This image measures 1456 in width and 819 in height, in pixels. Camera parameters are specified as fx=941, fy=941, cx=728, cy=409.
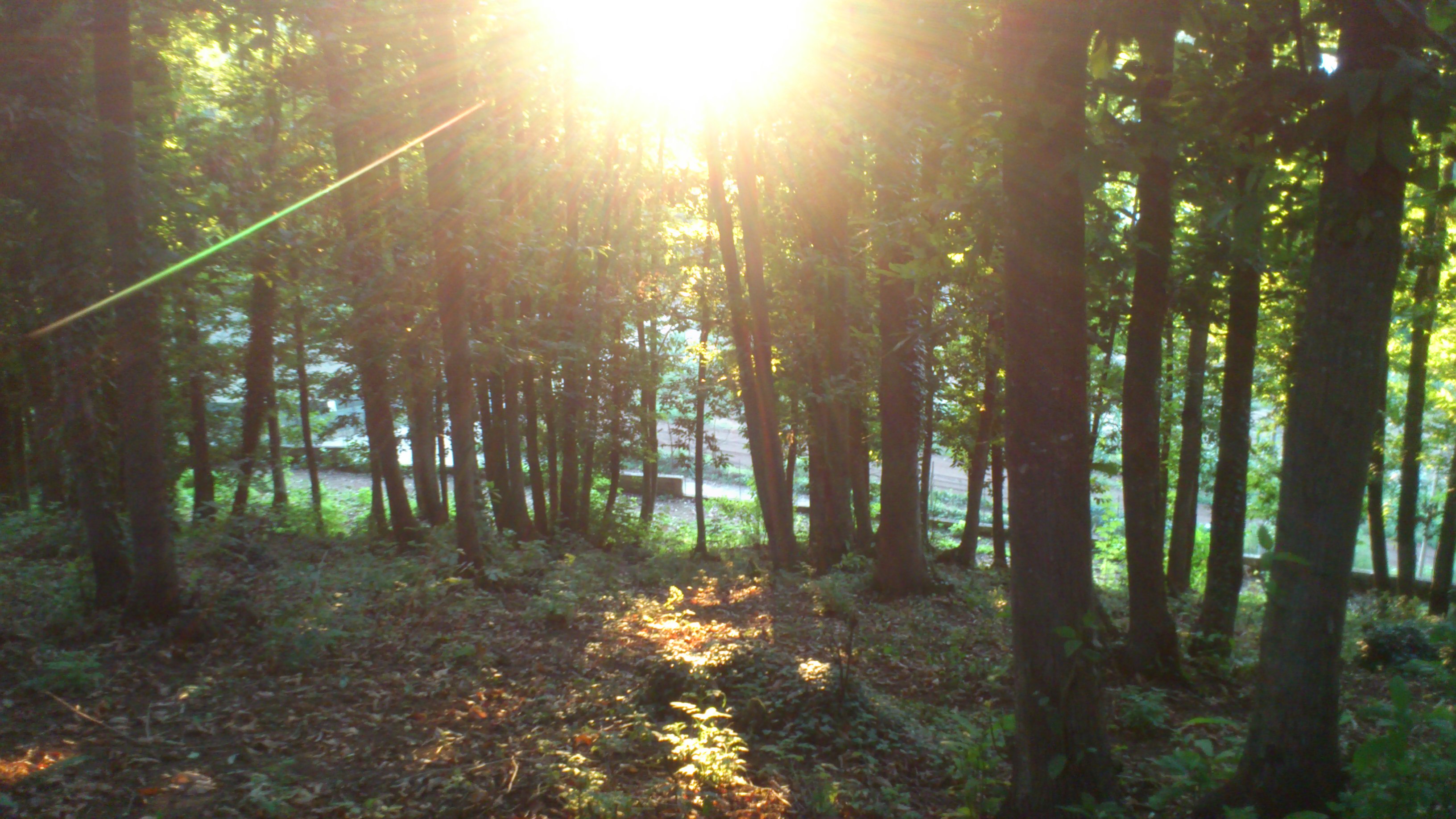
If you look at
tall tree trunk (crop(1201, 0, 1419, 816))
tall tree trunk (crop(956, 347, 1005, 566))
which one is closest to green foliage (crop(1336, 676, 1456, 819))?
tall tree trunk (crop(1201, 0, 1419, 816))

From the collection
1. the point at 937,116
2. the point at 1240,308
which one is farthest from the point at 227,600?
the point at 1240,308

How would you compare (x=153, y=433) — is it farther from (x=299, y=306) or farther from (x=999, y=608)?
(x=999, y=608)

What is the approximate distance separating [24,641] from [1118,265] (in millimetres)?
9882

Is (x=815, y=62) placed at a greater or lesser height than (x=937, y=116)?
greater

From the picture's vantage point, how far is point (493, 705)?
8.09 m

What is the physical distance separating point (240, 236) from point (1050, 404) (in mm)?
9494

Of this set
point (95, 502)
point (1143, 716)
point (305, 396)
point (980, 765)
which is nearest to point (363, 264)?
point (95, 502)

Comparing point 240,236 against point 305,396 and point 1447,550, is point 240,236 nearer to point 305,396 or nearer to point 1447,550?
point 305,396

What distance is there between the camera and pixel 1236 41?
6371 millimetres

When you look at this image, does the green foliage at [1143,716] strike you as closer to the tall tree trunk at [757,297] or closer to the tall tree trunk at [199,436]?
the tall tree trunk at [757,297]

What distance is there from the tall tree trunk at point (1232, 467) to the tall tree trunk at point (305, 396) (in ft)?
48.3

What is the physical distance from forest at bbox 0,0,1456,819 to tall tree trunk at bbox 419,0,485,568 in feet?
0.23

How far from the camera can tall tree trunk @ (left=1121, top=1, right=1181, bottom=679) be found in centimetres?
824

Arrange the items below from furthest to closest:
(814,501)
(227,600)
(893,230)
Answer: (814,501), (893,230), (227,600)
